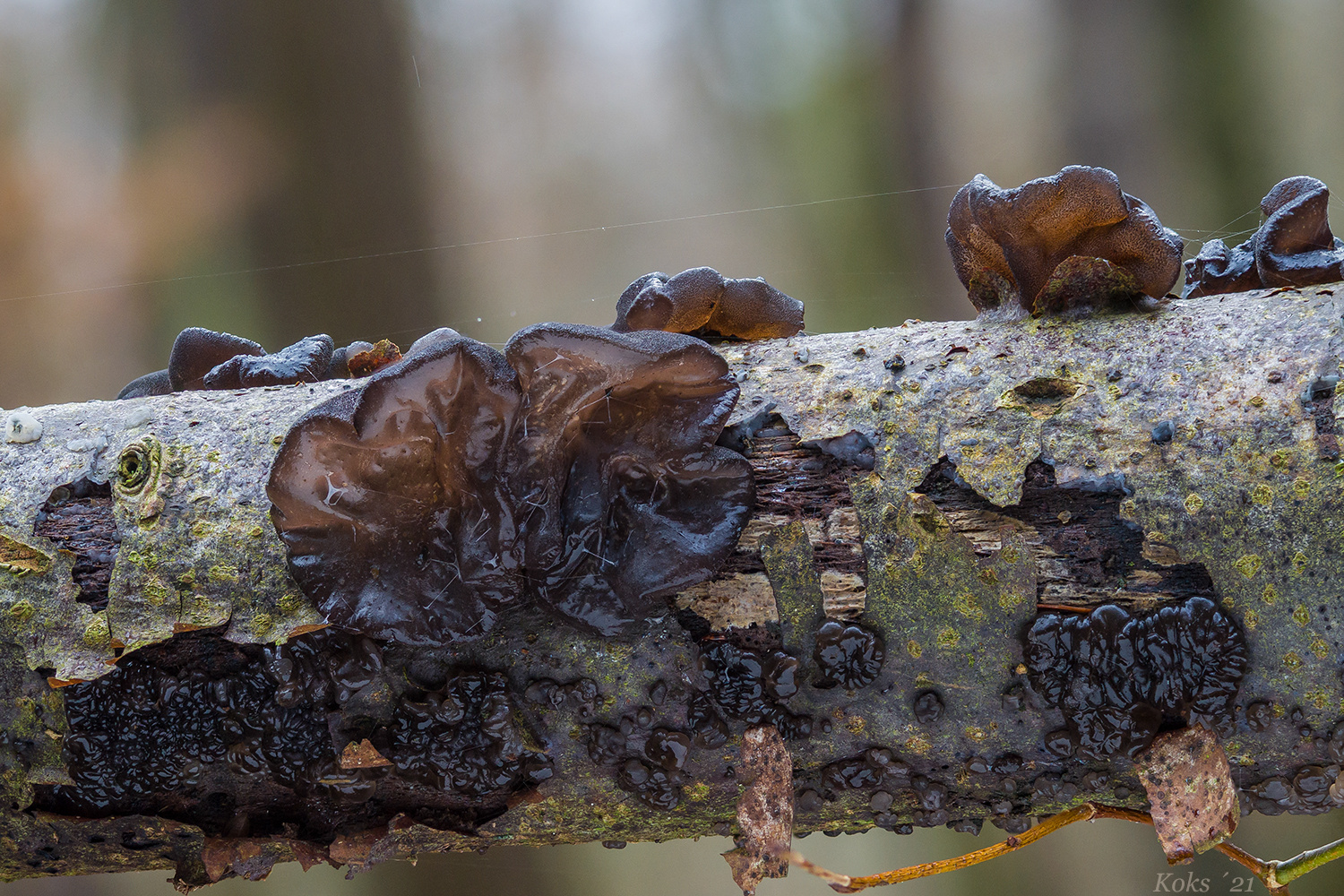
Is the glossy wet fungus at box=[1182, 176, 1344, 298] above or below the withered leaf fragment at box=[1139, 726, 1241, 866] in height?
above

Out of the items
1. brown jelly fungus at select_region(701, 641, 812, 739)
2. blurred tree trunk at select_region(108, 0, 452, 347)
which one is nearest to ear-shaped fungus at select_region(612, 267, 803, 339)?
brown jelly fungus at select_region(701, 641, 812, 739)

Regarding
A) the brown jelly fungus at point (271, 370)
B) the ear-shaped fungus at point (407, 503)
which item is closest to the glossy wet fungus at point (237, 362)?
the brown jelly fungus at point (271, 370)

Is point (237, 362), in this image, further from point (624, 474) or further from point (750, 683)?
point (750, 683)

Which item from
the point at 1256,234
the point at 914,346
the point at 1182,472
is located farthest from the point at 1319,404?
the point at 914,346

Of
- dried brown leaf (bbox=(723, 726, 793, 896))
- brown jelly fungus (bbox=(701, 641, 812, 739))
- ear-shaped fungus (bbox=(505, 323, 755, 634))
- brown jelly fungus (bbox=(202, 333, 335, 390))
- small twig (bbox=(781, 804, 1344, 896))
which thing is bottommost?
small twig (bbox=(781, 804, 1344, 896))

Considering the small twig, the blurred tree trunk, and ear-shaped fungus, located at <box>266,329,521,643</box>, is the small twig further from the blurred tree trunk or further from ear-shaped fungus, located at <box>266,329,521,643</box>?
the blurred tree trunk

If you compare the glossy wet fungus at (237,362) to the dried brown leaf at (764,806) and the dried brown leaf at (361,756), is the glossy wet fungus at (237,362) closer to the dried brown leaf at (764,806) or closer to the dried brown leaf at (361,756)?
→ the dried brown leaf at (361,756)
